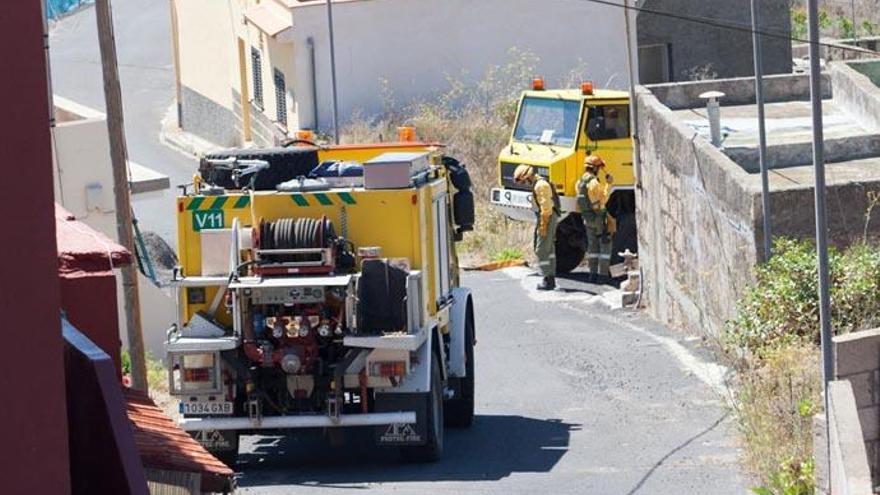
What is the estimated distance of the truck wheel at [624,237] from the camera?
85.5 feet

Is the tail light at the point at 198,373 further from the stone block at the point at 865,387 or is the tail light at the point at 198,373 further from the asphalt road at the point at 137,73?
the asphalt road at the point at 137,73

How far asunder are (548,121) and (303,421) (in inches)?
542

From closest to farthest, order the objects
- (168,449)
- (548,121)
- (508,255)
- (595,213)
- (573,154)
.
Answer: (168,449) → (595,213) → (573,154) → (548,121) → (508,255)

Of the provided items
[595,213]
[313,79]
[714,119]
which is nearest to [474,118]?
[313,79]

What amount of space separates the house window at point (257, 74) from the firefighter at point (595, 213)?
16516mm

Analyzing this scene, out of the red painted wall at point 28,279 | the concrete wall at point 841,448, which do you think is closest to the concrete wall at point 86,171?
the concrete wall at point 841,448

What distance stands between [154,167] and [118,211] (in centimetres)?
2379

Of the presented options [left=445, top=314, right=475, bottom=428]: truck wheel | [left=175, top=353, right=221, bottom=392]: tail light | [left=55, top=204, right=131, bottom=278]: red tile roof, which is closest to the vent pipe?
[left=445, top=314, right=475, bottom=428]: truck wheel

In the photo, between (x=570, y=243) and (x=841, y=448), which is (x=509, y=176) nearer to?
(x=570, y=243)

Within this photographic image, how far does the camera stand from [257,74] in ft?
135

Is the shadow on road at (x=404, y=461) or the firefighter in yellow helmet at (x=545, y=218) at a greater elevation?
the firefighter in yellow helmet at (x=545, y=218)

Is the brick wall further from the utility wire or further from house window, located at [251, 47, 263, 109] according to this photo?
house window, located at [251, 47, 263, 109]

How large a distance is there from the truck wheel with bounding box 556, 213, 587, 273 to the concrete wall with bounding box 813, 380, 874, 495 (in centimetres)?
1534

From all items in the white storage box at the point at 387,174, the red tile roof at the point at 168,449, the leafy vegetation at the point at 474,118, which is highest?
the leafy vegetation at the point at 474,118
